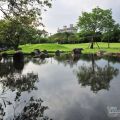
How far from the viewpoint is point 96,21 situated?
9162cm

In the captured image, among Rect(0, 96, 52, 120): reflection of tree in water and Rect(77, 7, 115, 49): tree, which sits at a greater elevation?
Rect(77, 7, 115, 49): tree

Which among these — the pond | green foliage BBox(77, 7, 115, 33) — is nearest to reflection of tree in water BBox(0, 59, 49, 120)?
the pond

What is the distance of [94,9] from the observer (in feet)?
301

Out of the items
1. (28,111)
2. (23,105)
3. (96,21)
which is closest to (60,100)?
(23,105)

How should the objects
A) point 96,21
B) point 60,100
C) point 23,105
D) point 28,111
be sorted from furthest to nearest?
point 96,21
point 60,100
point 23,105
point 28,111

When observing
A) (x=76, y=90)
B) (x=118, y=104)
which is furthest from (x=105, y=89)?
(x=118, y=104)

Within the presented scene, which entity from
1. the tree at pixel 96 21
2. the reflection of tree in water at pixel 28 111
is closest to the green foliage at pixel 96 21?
the tree at pixel 96 21

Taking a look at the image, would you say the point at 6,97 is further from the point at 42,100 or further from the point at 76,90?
the point at 76,90

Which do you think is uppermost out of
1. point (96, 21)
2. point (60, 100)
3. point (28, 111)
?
point (96, 21)

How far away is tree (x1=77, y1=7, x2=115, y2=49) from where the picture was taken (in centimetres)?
8994

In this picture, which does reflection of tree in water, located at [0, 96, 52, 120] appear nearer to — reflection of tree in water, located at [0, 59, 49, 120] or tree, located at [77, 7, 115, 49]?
reflection of tree in water, located at [0, 59, 49, 120]

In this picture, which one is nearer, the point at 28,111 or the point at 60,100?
the point at 28,111

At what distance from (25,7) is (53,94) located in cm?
580

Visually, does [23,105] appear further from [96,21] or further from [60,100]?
[96,21]
